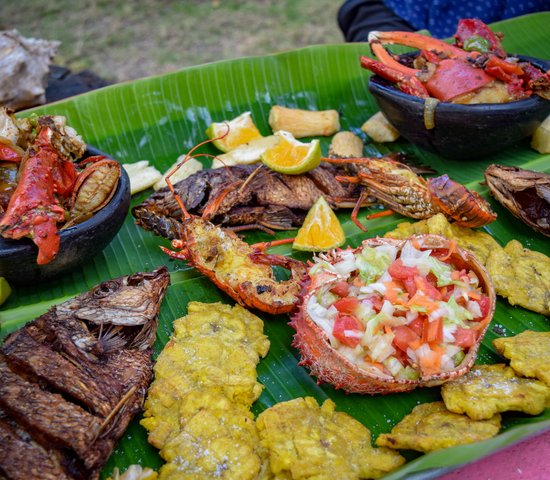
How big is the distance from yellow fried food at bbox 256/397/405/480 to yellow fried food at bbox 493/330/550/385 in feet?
2.69

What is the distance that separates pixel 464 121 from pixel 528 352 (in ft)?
5.99

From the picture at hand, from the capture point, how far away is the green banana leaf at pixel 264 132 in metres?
2.96

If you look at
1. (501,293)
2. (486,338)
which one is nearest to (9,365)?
(486,338)

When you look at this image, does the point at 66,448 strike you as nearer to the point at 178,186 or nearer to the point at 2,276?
the point at 2,276

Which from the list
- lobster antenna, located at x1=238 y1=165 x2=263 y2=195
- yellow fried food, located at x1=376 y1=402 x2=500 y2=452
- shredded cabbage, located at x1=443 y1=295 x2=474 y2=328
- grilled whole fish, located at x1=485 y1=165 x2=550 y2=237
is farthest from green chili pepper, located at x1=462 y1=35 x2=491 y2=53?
yellow fried food, located at x1=376 y1=402 x2=500 y2=452

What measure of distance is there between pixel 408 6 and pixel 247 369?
17.6 feet

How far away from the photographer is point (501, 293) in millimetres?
3533

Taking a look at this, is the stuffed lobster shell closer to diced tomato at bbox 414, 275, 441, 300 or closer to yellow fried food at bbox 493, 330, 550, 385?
diced tomato at bbox 414, 275, 441, 300

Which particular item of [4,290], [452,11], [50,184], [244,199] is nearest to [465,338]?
[244,199]

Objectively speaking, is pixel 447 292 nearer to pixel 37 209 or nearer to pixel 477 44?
pixel 37 209

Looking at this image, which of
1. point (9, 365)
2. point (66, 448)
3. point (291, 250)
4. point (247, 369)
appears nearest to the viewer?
point (66, 448)

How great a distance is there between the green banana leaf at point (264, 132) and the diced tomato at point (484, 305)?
36cm

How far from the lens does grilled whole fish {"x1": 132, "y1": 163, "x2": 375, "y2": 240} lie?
3.94 m

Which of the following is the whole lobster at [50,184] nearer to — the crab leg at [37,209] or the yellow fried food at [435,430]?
the crab leg at [37,209]
